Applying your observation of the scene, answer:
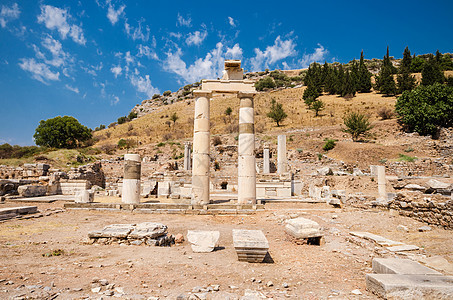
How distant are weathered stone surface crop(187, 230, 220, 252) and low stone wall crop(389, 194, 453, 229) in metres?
7.17

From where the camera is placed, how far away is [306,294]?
382cm

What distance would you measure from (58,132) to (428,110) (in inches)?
2284

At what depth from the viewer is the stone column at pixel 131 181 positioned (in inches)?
478

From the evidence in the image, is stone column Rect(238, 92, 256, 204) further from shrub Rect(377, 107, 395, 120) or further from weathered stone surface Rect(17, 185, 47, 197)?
shrub Rect(377, 107, 395, 120)

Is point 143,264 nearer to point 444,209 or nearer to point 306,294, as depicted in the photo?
point 306,294

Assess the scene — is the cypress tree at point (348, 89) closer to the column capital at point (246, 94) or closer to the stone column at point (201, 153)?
the column capital at point (246, 94)

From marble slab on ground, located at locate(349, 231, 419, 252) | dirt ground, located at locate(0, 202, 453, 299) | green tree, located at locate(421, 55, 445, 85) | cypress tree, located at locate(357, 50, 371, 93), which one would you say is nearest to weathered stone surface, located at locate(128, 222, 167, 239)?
dirt ground, located at locate(0, 202, 453, 299)

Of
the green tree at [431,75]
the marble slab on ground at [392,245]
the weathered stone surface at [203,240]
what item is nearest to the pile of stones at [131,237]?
the weathered stone surface at [203,240]

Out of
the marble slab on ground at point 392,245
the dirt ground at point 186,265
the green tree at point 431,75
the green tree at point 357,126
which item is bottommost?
the dirt ground at point 186,265

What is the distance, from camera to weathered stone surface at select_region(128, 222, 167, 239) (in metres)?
6.39

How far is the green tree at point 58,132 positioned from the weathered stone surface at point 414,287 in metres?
51.2

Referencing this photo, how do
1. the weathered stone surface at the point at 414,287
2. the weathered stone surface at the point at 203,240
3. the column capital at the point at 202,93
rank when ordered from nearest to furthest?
1. the weathered stone surface at the point at 414,287
2. the weathered stone surface at the point at 203,240
3. the column capital at the point at 202,93

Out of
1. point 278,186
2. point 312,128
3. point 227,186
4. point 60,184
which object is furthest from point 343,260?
point 312,128

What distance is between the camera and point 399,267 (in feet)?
13.4
